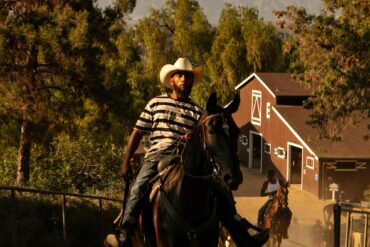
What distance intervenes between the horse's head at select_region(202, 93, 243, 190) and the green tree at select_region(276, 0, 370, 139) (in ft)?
60.2

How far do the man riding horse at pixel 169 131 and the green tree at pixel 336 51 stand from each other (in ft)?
56.5

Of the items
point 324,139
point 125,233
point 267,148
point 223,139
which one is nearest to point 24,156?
point 125,233

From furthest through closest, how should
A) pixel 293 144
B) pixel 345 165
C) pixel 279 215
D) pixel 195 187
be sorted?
pixel 293 144 < pixel 345 165 < pixel 279 215 < pixel 195 187

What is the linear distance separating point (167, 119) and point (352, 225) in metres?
11.8

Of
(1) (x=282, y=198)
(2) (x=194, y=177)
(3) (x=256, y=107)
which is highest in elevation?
(3) (x=256, y=107)

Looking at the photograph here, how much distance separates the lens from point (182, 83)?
7.50m

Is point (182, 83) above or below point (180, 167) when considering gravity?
above

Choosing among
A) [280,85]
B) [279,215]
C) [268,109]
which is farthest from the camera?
[280,85]

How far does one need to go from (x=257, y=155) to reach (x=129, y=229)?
148 feet

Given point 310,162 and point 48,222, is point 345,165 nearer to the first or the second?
point 310,162

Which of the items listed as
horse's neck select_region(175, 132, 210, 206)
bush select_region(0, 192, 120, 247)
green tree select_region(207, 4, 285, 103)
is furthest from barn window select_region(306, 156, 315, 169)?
horse's neck select_region(175, 132, 210, 206)

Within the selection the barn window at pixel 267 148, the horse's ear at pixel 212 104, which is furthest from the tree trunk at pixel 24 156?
the barn window at pixel 267 148

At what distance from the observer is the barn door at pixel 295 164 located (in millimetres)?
45469

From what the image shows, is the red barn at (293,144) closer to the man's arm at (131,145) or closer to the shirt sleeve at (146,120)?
the man's arm at (131,145)
